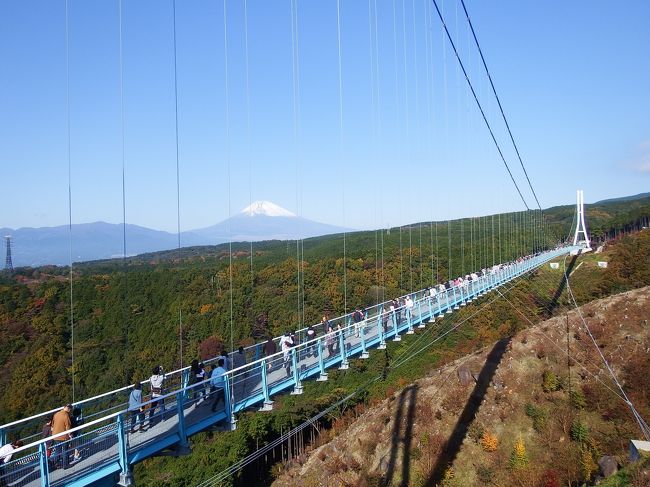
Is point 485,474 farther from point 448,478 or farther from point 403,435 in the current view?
point 403,435

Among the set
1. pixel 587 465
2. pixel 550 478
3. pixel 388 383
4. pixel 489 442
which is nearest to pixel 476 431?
pixel 489 442

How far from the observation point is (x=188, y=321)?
33594 millimetres

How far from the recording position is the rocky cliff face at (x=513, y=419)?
16.1 meters

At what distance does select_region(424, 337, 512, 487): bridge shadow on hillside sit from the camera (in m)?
16.6

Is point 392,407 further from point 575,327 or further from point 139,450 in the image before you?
point 139,450

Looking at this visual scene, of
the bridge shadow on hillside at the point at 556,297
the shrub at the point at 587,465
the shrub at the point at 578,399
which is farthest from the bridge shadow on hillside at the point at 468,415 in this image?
the bridge shadow on hillside at the point at 556,297

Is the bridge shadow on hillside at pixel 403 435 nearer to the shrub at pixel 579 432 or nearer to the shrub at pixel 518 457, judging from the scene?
the shrub at pixel 518 457

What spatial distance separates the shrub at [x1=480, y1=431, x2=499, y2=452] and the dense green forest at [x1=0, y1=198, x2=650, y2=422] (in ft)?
31.4

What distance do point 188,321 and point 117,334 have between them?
18.0ft

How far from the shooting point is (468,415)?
18906mm

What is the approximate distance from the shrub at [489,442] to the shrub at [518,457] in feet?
1.93

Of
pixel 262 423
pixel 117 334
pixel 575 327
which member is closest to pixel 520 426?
pixel 575 327

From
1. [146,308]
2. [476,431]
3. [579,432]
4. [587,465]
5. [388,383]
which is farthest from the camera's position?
[388,383]

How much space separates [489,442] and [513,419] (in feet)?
5.18
